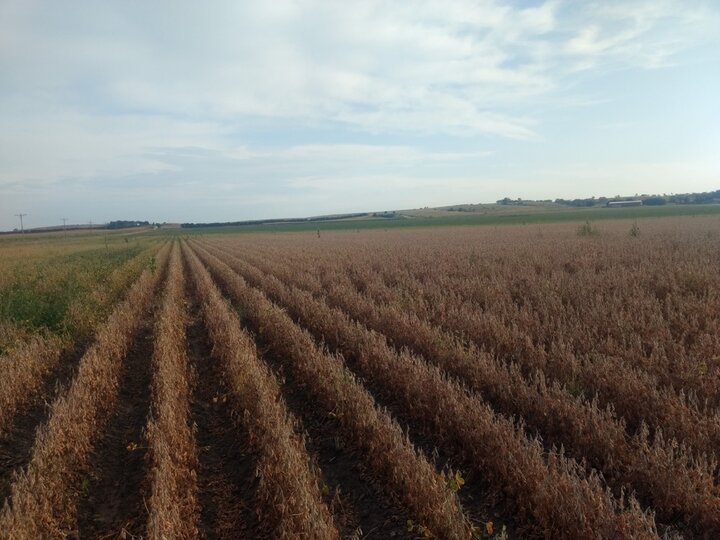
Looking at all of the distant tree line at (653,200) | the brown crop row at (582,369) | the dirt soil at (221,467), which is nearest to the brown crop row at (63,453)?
the dirt soil at (221,467)

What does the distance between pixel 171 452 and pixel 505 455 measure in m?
3.27

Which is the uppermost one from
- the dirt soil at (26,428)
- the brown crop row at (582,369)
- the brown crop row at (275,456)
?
the brown crop row at (582,369)

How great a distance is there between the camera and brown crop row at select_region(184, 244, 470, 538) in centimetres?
364

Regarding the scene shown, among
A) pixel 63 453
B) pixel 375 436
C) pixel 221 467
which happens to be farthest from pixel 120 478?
pixel 375 436

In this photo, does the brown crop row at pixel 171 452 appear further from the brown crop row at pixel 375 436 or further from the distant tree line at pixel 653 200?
the distant tree line at pixel 653 200

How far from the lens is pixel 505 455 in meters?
4.18

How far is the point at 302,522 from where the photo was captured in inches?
138

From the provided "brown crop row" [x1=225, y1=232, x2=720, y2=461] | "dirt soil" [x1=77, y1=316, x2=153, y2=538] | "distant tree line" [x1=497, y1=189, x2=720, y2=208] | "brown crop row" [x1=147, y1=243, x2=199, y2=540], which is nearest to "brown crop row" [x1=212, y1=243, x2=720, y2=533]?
"brown crop row" [x1=225, y1=232, x2=720, y2=461]

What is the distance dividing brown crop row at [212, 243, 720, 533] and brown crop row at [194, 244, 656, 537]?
0.90 feet

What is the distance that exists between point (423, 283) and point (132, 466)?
9.57 m

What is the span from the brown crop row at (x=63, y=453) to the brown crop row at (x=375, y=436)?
2.69 m

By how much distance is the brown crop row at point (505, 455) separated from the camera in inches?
130

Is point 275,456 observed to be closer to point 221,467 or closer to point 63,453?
point 221,467

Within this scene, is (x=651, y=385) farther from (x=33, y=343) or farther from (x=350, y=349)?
(x=33, y=343)
